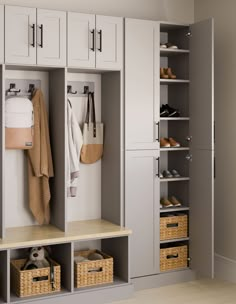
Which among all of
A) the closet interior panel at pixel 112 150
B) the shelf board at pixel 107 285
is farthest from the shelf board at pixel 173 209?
the shelf board at pixel 107 285

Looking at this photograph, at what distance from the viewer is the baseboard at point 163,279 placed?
4.73m

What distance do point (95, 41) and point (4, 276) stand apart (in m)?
1.97

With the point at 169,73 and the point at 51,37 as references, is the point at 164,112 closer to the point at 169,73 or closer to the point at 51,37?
the point at 169,73

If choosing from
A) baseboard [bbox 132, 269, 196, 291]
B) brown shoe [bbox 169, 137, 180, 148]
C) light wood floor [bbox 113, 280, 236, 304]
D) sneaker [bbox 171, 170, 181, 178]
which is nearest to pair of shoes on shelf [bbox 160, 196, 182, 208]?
sneaker [bbox 171, 170, 181, 178]

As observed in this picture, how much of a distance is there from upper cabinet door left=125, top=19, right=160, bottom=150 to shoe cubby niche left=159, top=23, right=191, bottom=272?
0.16 meters

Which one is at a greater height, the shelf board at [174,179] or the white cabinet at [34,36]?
the white cabinet at [34,36]

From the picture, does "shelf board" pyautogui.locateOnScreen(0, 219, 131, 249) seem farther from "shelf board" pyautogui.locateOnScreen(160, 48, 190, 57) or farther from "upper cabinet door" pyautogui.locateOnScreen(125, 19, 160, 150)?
"shelf board" pyautogui.locateOnScreen(160, 48, 190, 57)

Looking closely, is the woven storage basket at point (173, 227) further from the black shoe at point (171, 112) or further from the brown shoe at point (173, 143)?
the black shoe at point (171, 112)

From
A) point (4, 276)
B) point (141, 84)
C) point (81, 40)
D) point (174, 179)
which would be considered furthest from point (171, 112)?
point (4, 276)

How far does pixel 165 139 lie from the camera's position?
4.98m

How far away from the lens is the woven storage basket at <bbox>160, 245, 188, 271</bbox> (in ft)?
16.0

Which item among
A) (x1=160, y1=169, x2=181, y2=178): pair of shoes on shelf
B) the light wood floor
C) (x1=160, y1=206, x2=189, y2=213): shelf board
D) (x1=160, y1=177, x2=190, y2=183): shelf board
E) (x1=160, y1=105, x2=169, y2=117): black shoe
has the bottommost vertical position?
the light wood floor

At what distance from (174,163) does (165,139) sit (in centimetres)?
33

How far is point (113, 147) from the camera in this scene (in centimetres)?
468
